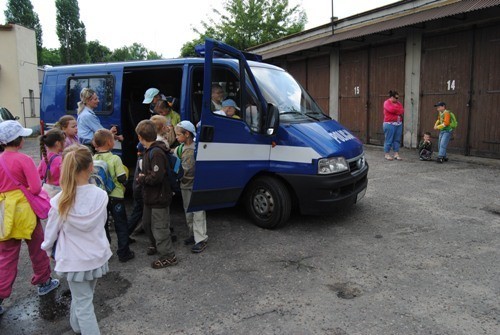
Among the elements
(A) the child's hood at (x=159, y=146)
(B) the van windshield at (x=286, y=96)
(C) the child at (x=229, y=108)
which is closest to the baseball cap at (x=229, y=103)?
(C) the child at (x=229, y=108)

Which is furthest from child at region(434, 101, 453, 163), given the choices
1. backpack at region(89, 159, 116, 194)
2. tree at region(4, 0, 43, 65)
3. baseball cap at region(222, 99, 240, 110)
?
tree at region(4, 0, 43, 65)

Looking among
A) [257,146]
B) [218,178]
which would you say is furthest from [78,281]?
[257,146]

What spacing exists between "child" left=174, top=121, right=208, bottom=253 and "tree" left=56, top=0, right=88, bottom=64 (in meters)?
67.1

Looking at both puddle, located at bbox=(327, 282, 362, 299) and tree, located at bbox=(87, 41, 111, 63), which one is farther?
tree, located at bbox=(87, 41, 111, 63)

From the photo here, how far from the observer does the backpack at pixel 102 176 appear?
404 centimetres

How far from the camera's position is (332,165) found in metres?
5.03

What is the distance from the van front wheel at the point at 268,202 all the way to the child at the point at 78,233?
2633 mm

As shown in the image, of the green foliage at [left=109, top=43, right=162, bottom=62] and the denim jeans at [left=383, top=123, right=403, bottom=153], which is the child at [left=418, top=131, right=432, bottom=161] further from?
the green foliage at [left=109, top=43, right=162, bottom=62]

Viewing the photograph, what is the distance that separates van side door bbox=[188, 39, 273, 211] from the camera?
184 inches

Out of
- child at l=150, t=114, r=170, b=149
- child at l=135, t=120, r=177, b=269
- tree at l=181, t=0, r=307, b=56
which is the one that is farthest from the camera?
tree at l=181, t=0, r=307, b=56

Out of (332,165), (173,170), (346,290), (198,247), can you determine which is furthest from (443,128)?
(173,170)

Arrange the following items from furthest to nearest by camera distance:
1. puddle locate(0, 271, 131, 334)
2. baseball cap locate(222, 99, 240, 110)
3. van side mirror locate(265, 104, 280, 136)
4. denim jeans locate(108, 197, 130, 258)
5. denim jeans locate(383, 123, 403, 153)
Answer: denim jeans locate(383, 123, 403, 153)
baseball cap locate(222, 99, 240, 110)
van side mirror locate(265, 104, 280, 136)
denim jeans locate(108, 197, 130, 258)
puddle locate(0, 271, 131, 334)

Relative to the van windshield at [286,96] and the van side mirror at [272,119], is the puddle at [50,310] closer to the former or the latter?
the van side mirror at [272,119]

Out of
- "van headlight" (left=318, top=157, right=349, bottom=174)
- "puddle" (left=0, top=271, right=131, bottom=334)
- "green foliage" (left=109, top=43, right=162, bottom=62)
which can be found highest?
"green foliage" (left=109, top=43, right=162, bottom=62)
